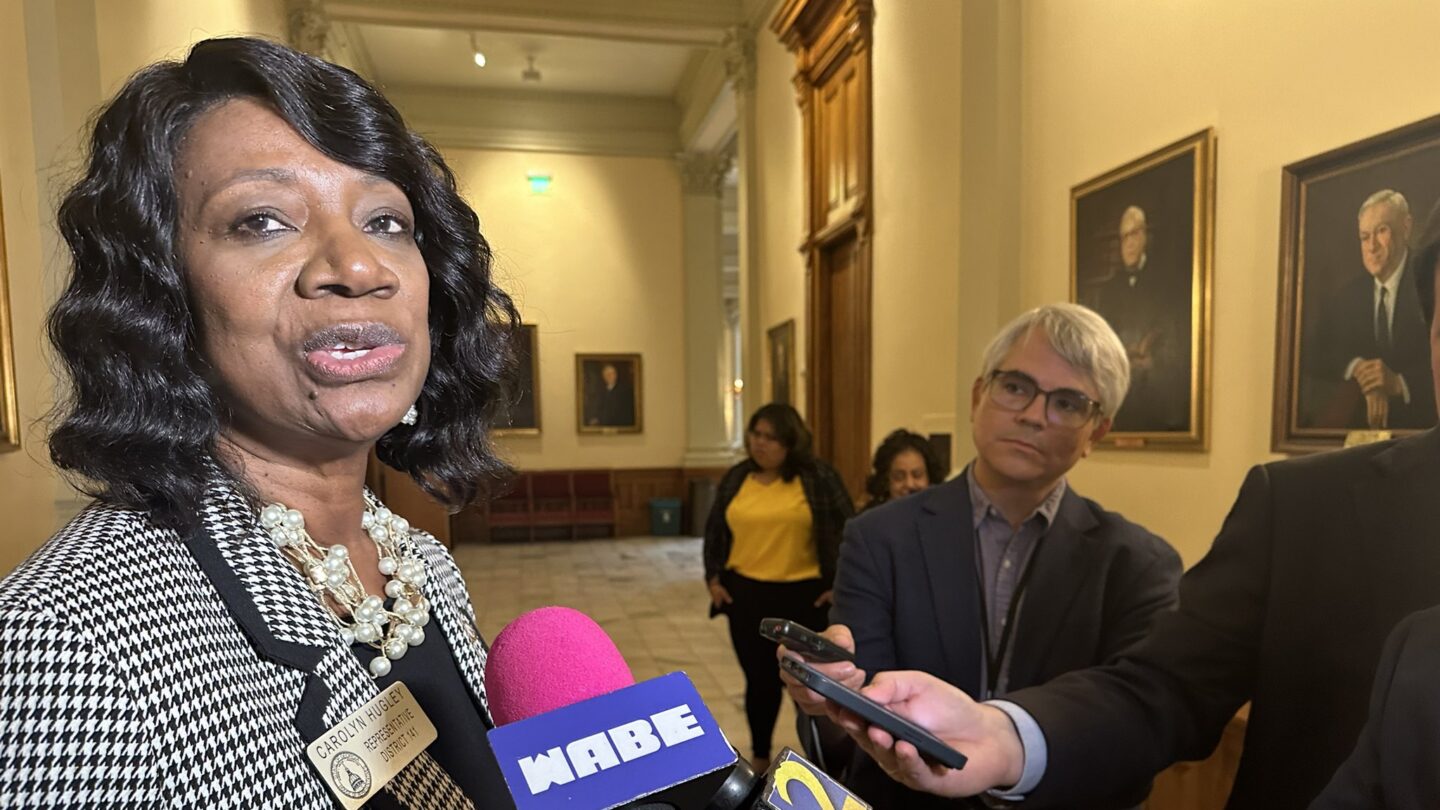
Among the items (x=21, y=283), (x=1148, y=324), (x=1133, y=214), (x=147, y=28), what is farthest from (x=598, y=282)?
(x=1148, y=324)

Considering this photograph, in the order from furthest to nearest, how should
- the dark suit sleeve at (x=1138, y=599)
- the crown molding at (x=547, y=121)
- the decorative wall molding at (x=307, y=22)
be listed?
the crown molding at (x=547, y=121) → the decorative wall molding at (x=307, y=22) → the dark suit sleeve at (x=1138, y=599)

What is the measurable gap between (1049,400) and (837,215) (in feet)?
15.6

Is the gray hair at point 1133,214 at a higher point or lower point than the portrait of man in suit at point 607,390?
higher

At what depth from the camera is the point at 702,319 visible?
12.5 metres

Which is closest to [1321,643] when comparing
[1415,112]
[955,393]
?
[1415,112]

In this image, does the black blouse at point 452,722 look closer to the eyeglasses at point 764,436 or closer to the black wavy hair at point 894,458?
the black wavy hair at point 894,458

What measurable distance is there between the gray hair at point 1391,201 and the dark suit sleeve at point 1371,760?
188 centimetres

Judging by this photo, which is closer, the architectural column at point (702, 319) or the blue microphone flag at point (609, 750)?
the blue microphone flag at point (609, 750)

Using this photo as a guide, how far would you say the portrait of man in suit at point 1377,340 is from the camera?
2164 mm

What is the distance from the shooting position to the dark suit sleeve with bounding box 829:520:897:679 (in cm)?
205

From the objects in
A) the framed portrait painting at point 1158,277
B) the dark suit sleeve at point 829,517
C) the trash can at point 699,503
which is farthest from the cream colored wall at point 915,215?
the trash can at point 699,503

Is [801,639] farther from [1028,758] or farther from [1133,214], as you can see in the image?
[1133,214]

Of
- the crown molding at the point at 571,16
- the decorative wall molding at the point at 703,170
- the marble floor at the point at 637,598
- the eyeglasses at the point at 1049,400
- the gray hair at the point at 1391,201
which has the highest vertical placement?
the crown molding at the point at 571,16

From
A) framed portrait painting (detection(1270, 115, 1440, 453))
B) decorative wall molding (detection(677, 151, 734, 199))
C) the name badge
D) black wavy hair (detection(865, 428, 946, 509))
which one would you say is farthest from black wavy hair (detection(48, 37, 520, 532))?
decorative wall molding (detection(677, 151, 734, 199))
